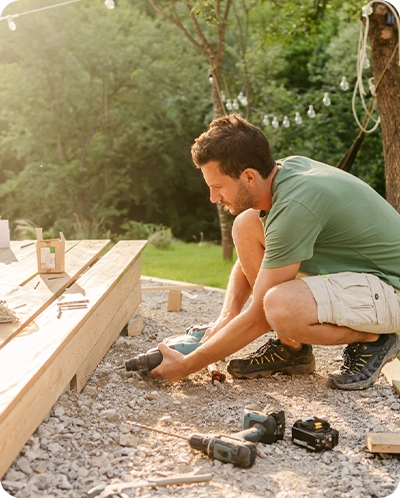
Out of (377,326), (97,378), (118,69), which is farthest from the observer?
(118,69)

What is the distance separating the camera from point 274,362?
9.12 feet

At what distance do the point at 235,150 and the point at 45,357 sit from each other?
1.03 metres

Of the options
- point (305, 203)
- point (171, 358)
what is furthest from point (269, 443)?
point (305, 203)

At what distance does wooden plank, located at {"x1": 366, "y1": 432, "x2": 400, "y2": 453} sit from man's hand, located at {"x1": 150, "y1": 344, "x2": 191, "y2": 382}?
0.79 meters

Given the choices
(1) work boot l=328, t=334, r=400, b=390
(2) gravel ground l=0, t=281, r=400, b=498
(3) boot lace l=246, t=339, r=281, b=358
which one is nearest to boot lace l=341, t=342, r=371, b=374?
(1) work boot l=328, t=334, r=400, b=390

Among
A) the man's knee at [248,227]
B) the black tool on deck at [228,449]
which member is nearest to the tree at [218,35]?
the man's knee at [248,227]

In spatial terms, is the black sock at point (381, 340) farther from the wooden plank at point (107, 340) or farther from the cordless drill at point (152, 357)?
the wooden plank at point (107, 340)

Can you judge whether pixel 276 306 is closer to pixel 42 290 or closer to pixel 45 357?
pixel 45 357

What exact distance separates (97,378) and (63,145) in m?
9.65

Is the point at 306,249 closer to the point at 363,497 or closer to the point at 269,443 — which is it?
the point at 269,443

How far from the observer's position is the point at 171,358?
2.57 meters

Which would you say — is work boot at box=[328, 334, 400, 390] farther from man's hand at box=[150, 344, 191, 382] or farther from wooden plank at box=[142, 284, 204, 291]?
wooden plank at box=[142, 284, 204, 291]

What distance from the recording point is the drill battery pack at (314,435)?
2.04m

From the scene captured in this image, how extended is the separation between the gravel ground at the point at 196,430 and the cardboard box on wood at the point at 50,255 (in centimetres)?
56
